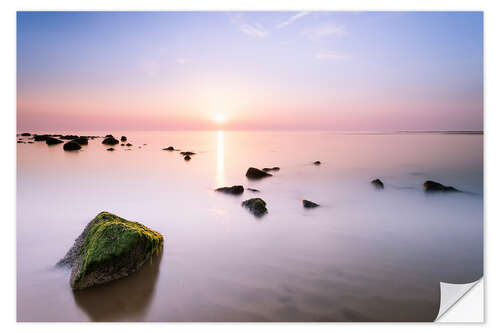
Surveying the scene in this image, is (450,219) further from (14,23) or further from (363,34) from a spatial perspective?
(14,23)

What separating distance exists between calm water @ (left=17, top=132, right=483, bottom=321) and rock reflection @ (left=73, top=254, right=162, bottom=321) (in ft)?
0.04

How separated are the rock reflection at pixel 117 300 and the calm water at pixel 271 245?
12 millimetres

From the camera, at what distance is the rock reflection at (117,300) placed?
321 centimetres

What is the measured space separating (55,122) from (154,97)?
2130 mm

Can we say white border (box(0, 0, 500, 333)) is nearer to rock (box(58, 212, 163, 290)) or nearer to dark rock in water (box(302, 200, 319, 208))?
rock (box(58, 212, 163, 290))

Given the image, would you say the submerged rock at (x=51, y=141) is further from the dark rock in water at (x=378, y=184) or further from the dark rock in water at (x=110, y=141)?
the dark rock in water at (x=378, y=184)

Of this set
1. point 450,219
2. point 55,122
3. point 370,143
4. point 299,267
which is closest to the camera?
point 299,267

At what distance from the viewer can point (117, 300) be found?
322 centimetres

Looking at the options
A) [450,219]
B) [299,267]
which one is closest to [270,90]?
[299,267]

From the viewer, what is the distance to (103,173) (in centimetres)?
895

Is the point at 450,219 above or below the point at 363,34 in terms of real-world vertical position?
below

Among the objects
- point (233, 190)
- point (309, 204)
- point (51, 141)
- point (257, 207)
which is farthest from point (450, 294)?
point (51, 141)

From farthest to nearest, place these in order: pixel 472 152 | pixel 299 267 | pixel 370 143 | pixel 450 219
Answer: pixel 370 143 < pixel 450 219 < pixel 472 152 < pixel 299 267
